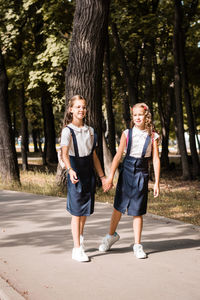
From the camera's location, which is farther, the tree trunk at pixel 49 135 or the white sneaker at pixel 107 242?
the tree trunk at pixel 49 135

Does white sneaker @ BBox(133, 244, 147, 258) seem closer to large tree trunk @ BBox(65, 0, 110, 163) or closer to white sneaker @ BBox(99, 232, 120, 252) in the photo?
white sneaker @ BBox(99, 232, 120, 252)

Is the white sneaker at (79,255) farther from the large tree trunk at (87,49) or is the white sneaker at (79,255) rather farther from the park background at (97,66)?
the large tree trunk at (87,49)

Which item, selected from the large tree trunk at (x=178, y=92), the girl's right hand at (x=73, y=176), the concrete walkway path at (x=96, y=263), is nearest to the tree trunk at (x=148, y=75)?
the large tree trunk at (x=178, y=92)

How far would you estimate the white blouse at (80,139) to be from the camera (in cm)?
503

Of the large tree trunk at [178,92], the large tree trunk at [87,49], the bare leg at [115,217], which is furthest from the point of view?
the large tree trunk at [178,92]

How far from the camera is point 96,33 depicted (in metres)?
10.2

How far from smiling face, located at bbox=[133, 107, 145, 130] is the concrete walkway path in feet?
4.75

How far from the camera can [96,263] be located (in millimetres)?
4848

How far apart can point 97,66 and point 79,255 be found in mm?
6215

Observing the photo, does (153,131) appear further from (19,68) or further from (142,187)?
(19,68)

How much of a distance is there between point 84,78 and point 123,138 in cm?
538

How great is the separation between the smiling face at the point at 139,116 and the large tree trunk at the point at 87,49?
5.20 meters

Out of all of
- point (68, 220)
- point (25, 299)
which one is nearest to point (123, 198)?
point (25, 299)

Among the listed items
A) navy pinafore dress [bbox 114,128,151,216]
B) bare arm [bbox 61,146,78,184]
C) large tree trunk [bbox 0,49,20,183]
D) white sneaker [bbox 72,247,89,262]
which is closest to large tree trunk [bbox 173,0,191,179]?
large tree trunk [bbox 0,49,20,183]
